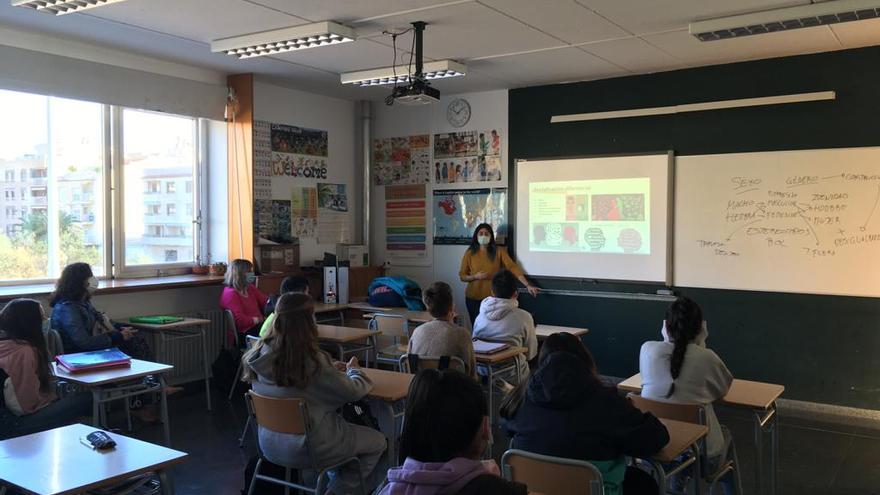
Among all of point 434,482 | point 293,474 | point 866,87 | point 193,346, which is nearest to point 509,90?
point 866,87

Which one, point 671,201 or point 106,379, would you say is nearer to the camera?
point 106,379

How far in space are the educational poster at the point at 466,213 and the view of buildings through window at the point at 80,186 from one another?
8.44 ft

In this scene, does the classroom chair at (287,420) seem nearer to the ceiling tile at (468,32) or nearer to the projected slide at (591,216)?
the ceiling tile at (468,32)

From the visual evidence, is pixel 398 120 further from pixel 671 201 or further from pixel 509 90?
pixel 671 201

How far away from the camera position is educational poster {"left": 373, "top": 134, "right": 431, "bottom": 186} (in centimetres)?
782

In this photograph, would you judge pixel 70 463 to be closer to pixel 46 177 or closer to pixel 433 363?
pixel 433 363

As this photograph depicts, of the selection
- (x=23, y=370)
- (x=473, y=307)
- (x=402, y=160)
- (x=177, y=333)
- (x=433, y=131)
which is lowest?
(x=177, y=333)

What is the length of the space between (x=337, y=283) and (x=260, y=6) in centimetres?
328

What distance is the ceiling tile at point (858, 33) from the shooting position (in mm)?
4840

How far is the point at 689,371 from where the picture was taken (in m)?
3.12

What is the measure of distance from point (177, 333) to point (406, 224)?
9.32 ft

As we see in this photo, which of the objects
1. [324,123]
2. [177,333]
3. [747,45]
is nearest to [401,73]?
[324,123]

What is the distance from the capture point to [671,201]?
629 cm

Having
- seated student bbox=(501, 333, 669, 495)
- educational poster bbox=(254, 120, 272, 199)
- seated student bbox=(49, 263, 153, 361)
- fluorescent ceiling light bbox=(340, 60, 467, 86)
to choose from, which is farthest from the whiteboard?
seated student bbox=(49, 263, 153, 361)
